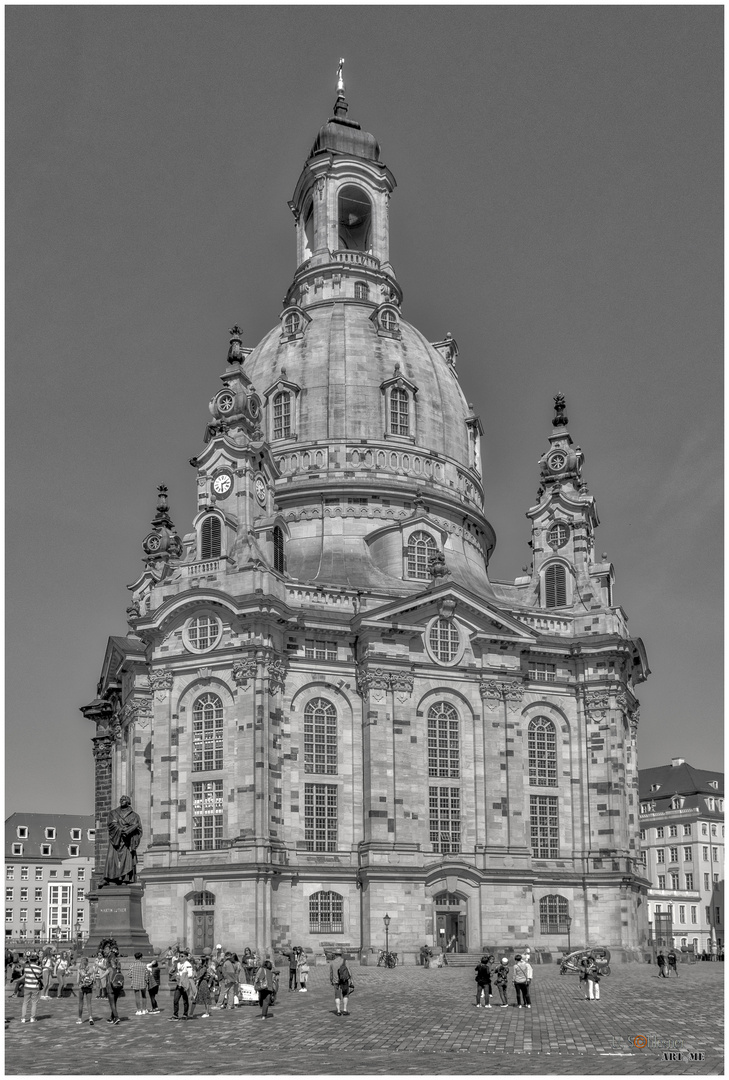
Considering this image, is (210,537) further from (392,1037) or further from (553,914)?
(392,1037)

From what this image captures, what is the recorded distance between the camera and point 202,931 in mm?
69000

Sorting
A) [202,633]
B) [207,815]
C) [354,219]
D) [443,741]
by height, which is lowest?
[207,815]

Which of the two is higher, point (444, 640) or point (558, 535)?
point (558, 535)

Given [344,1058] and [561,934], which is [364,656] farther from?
[344,1058]

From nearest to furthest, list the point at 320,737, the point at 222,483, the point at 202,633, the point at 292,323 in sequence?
the point at 202,633, the point at 320,737, the point at 222,483, the point at 292,323

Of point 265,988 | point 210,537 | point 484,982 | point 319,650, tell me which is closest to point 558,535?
point 319,650

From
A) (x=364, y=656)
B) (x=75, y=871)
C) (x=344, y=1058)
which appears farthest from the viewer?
(x=75, y=871)

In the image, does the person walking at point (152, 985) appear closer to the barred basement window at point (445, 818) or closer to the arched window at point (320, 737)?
the arched window at point (320, 737)

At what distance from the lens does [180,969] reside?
38.2m

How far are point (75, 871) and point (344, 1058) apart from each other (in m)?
121

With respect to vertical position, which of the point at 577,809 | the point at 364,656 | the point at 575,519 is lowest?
the point at 577,809

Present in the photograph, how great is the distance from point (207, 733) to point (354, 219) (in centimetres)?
4953

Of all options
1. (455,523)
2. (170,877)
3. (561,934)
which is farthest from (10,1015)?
(455,523)

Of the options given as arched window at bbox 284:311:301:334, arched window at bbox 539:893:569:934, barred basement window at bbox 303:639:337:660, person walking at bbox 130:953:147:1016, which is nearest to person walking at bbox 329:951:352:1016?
person walking at bbox 130:953:147:1016
